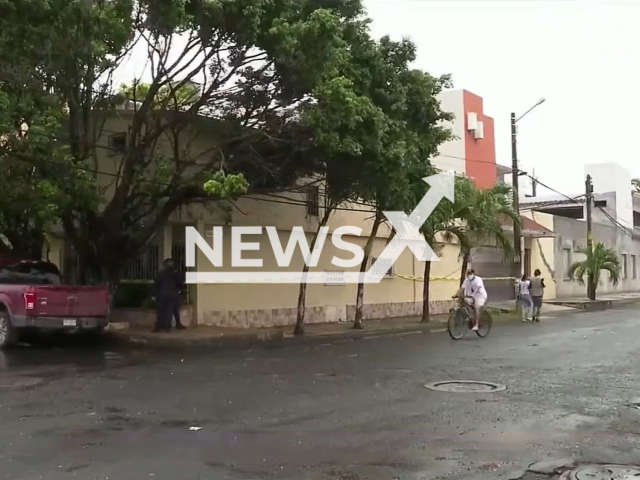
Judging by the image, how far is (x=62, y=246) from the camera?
70.7 ft

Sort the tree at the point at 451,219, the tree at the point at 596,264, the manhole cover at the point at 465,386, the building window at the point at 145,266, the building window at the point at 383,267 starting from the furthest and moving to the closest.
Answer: the tree at the point at 596,264
the building window at the point at 383,267
the tree at the point at 451,219
the building window at the point at 145,266
the manhole cover at the point at 465,386

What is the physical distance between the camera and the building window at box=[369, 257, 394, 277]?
1014 inches

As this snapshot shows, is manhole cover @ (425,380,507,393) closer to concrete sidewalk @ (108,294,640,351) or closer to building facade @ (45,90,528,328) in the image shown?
concrete sidewalk @ (108,294,640,351)

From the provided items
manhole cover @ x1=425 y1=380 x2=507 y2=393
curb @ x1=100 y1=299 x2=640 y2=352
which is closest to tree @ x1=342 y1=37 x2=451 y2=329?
curb @ x1=100 y1=299 x2=640 y2=352

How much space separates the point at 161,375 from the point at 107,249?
7065mm

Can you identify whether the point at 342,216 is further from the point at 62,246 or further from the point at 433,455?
the point at 433,455

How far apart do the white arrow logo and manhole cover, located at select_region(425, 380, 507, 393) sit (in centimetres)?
915

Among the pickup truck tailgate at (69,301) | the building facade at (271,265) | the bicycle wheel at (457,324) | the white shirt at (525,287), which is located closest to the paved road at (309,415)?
the pickup truck tailgate at (69,301)

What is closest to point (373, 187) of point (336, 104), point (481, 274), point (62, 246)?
point (336, 104)

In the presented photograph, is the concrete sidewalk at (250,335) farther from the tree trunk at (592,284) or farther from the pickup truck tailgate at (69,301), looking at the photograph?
the tree trunk at (592,284)

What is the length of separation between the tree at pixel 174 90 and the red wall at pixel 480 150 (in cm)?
2252

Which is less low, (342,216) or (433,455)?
(342,216)

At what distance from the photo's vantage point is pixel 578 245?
41.6m

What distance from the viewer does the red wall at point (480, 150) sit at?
3938cm
